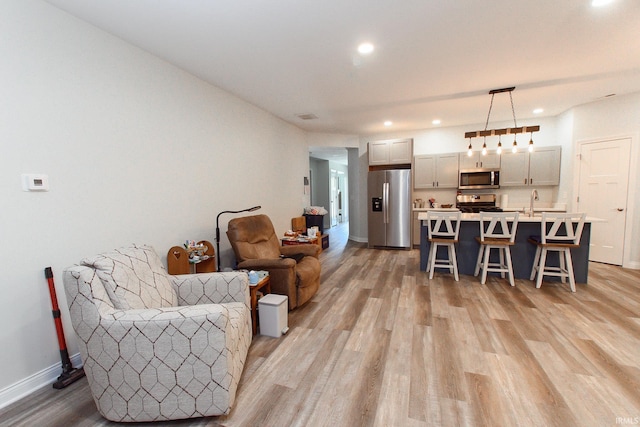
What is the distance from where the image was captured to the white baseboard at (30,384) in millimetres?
1762

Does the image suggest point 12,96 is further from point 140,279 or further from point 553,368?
point 553,368

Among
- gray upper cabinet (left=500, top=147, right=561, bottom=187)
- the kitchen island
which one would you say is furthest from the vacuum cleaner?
gray upper cabinet (left=500, top=147, right=561, bottom=187)

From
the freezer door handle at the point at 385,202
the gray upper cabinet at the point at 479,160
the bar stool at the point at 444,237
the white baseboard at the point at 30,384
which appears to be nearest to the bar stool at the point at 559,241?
the bar stool at the point at 444,237

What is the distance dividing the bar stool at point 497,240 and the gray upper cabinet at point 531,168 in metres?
1.99

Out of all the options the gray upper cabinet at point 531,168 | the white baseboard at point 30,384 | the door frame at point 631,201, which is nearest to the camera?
the white baseboard at point 30,384

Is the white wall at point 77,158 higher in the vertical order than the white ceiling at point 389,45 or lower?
lower

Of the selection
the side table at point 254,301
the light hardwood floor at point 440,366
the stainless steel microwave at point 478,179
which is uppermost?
the stainless steel microwave at point 478,179

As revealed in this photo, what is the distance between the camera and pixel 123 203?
242 centimetres

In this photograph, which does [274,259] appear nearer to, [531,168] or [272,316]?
[272,316]

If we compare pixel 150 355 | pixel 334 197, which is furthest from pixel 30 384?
pixel 334 197

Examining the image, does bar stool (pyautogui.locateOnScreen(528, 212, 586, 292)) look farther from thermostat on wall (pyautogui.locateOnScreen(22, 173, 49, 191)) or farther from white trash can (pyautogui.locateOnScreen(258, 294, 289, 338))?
thermostat on wall (pyautogui.locateOnScreen(22, 173, 49, 191))

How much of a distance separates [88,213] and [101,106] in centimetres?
87

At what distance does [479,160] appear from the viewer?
5.66 m

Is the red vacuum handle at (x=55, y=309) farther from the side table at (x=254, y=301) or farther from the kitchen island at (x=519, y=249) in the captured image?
the kitchen island at (x=519, y=249)
